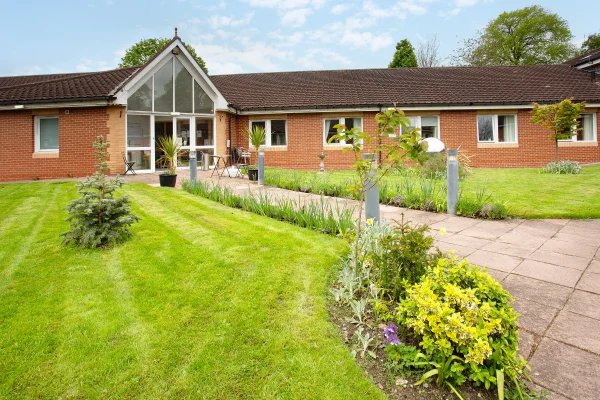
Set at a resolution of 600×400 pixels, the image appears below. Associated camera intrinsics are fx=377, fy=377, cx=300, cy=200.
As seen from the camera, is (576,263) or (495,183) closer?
(576,263)

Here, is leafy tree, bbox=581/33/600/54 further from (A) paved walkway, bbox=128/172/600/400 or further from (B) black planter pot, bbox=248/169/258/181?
(A) paved walkway, bbox=128/172/600/400

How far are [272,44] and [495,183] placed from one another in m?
20.0

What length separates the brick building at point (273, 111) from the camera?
1366 centimetres

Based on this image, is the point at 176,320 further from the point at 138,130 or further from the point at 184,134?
the point at 184,134

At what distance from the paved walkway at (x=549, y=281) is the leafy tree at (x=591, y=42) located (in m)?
43.1

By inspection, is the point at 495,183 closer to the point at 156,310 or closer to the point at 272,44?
the point at 156,310

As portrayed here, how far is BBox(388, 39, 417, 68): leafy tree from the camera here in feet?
92.7

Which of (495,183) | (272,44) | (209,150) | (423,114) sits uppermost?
(272,44)

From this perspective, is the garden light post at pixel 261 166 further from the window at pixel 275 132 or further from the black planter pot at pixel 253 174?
the window at pixel 275 132

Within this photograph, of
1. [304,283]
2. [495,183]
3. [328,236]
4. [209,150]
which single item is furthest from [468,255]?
[209,150]

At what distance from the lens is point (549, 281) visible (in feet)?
11.5

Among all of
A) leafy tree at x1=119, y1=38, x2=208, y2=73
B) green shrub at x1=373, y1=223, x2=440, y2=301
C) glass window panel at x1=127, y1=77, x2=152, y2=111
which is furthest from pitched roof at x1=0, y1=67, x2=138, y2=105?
leafy tree at x1=119, y1=38, x2=208, y2=73

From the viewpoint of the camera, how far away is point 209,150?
1596 cm

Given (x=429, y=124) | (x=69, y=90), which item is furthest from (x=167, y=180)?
(x=429, y=124)
